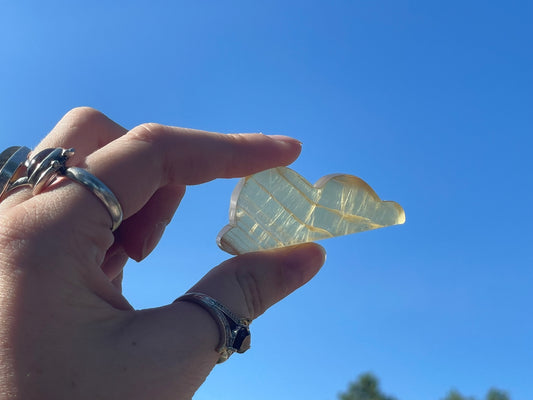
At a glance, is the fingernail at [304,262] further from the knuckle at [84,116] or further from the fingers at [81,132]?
the knuckle at [84,116]

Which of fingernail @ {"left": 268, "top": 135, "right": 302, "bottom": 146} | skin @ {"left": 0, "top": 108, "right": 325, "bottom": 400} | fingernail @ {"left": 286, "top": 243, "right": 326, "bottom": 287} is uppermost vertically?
fingernail @ {"left": 268, "top": 135, "right": 302, "bottom": 146}

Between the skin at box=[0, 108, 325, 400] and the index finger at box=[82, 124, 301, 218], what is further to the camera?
the index finger at box=[82, 124, 301, 218]

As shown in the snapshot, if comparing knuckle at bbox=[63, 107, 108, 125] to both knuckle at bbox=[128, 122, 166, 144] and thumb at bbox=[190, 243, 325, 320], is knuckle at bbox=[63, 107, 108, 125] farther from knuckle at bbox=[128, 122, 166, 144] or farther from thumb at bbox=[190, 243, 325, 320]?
thumb at bbox=[190, 243, 325, 320]

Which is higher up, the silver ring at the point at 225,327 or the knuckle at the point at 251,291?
the knuckle at the point at 251,291

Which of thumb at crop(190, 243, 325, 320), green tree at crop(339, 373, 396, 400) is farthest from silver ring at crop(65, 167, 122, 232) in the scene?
green tree at crop(339, 373, 396, 400)

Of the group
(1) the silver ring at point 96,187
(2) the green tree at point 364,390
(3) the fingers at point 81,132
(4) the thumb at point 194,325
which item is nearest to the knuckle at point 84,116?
(3) the fingers at point 81,132

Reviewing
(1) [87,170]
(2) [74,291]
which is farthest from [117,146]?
(2) [74,291]

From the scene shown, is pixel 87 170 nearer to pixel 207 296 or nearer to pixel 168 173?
pixel 168 173

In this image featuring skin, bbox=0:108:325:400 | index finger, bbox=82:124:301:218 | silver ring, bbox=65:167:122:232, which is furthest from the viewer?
index finger, bbox=82:124:301:218
